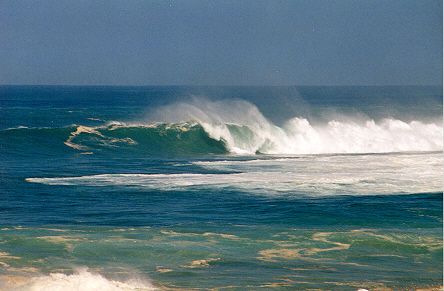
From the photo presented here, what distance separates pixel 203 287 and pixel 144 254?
5.64 feet

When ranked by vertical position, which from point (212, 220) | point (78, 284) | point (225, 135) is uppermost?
point (225, 135)

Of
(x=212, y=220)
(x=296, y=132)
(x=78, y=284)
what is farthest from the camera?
(x=296, y=132)

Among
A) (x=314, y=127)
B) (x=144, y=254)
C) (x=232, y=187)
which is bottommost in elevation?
(x=144, y=254)

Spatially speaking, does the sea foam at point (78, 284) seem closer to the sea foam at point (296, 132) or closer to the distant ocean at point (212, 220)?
the distant ocean at point (212, 220)

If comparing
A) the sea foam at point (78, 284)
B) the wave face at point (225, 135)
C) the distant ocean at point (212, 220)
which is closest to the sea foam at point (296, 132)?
the wave face at point (225, 135)

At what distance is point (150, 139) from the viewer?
79.9ft

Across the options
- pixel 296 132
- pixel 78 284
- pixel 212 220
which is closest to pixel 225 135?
pixel 296 132

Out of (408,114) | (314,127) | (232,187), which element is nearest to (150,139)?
(314,127)

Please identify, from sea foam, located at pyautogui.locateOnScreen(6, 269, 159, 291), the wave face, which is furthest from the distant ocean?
the wave face

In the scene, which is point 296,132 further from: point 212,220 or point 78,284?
point 78,284

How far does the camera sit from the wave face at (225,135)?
2277cm

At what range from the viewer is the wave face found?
22766 mm

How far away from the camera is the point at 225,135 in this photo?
2486 centimetres

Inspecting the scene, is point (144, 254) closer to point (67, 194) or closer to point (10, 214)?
point (10, 214)
